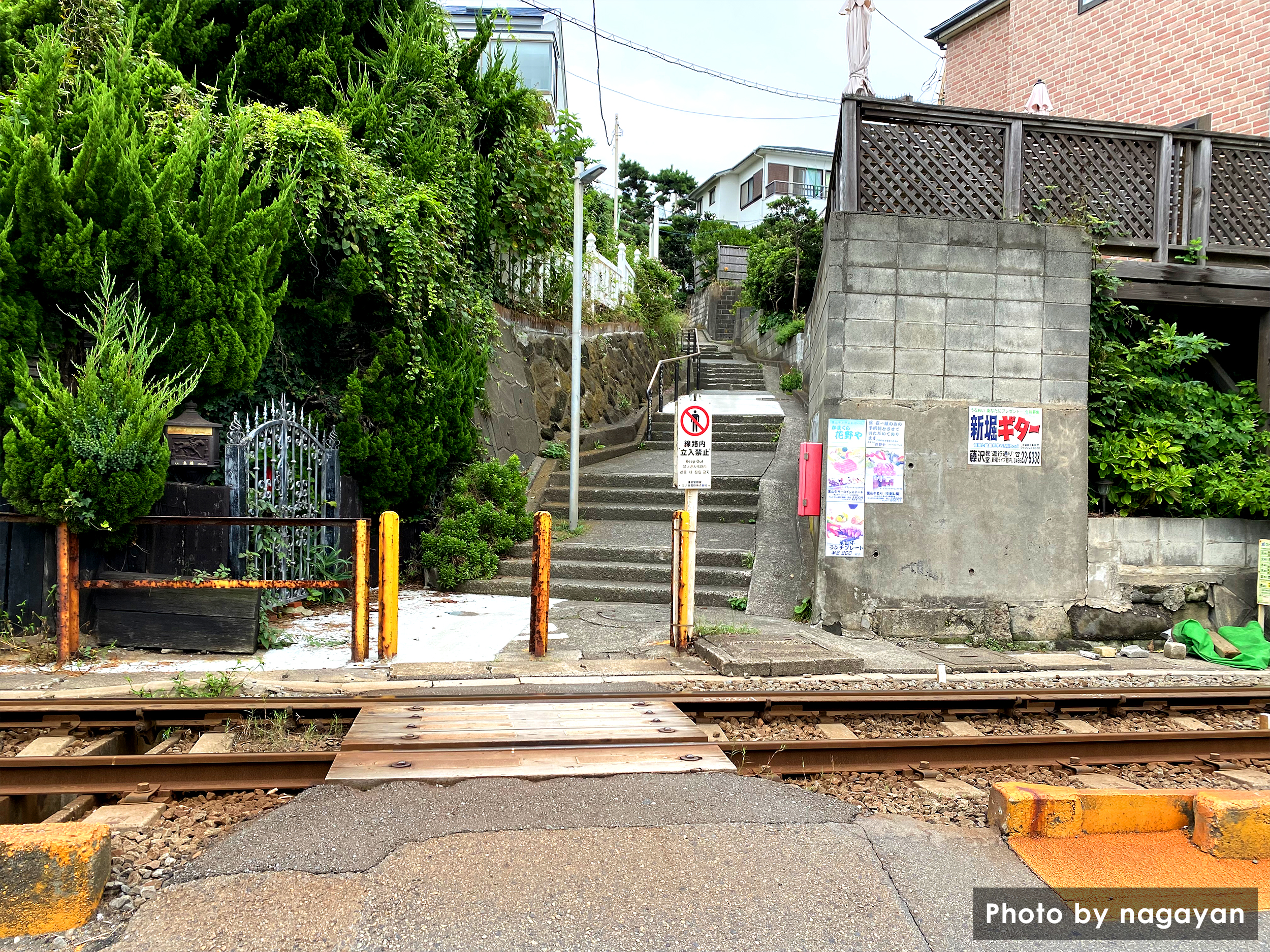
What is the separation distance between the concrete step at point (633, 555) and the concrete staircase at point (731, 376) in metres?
9.67

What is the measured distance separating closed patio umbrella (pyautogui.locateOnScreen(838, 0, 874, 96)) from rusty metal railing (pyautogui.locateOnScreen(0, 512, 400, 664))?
7.02m

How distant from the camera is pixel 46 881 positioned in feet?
9.96

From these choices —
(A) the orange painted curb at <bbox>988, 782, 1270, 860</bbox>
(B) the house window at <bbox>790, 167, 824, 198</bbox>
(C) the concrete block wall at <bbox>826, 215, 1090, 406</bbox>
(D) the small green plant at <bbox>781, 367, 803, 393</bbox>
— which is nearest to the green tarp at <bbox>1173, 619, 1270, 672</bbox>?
(C) the concrete block wall at <bbox>826, 215, 1090, 406</bbox>

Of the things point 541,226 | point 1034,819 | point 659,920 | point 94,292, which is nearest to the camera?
point 659,920

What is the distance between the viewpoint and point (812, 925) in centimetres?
310

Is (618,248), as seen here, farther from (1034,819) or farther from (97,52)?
(1034,819)

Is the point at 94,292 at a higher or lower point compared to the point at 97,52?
lower

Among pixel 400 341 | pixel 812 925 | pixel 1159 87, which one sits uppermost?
pixel 1159 87

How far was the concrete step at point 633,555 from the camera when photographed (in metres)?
9.91

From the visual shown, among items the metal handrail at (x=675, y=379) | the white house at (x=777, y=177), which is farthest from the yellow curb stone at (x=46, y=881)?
the white house at (x=777, y=177)

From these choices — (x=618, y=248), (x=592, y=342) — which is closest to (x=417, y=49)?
(x=592, y=342)

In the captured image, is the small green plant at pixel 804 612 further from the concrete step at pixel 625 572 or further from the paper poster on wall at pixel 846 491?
the concrete step at pixel 625 572

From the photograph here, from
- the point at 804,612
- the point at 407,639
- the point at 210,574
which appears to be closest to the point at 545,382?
the point at 804,612

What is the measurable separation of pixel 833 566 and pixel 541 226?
6.76 meters
